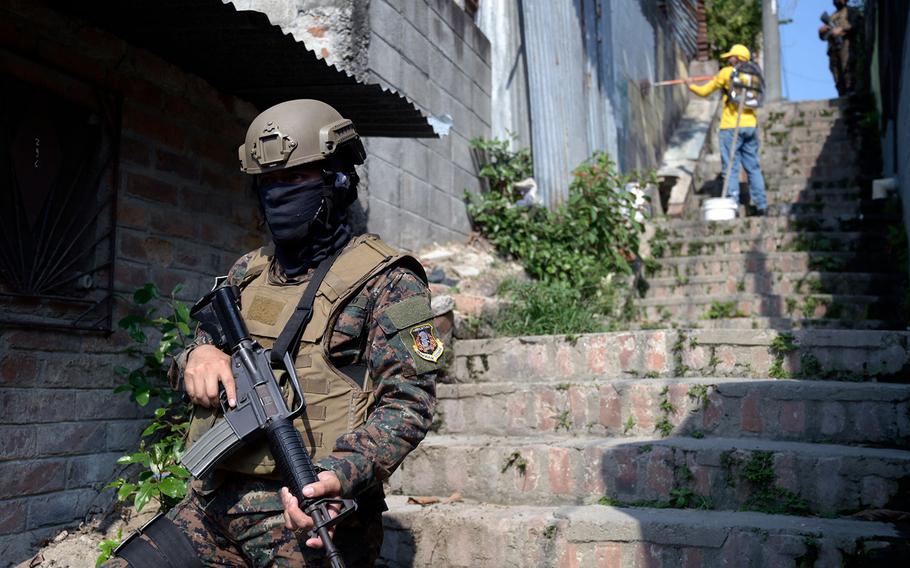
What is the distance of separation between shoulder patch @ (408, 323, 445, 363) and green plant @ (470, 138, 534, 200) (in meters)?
5.28

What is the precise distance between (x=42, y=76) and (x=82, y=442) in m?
1.56

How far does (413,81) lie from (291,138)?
4.24m

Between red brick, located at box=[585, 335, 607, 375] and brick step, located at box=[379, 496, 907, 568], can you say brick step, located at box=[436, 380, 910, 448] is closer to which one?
red brick, located at box=[585, 335, 607, 375]

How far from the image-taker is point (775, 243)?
788 centimetres

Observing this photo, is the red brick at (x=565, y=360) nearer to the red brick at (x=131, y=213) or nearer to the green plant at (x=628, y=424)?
the green plant at (x=628, y=424)

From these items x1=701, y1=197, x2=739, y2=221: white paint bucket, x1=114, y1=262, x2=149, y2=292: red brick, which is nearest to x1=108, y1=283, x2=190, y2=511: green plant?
x1=114, y1=262, x2=149, y2=292: red brick

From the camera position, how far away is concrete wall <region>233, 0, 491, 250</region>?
19.2 ft

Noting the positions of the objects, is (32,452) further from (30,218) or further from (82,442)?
(30,218)

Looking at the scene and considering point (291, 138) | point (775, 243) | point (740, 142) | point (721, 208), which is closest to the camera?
point (291, 138)

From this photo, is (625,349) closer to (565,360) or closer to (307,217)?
(565,360)

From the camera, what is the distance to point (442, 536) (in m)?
4.04

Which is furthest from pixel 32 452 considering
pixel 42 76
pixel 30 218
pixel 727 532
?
pixel 727 532

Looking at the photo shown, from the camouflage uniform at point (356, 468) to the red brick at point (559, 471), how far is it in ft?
6.09

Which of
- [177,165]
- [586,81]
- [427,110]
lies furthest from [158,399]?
[586,81]
